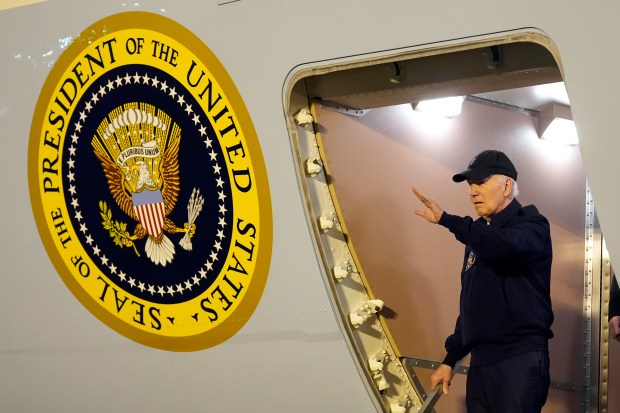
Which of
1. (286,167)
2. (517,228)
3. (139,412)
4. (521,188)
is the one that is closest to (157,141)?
(286,167)

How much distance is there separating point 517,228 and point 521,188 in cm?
132

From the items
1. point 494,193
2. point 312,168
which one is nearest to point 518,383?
point 494,193

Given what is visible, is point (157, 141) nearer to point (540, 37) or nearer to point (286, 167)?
point (286, 167)

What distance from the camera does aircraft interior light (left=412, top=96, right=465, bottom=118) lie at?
4.40 meters

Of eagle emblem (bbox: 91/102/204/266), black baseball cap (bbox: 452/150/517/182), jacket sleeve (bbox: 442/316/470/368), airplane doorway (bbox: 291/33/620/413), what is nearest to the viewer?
eagle emblem (bbox: 91/102/204/266)

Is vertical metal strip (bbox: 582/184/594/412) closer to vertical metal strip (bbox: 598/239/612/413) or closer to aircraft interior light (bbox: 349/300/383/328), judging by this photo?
vertical metal strip (bbox: 598/239/612/413)

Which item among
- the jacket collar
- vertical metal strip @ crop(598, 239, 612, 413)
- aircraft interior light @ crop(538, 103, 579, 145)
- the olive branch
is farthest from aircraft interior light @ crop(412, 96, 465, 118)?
the olive branch

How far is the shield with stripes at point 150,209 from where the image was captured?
3342mm

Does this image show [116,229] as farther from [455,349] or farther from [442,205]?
[442,205]

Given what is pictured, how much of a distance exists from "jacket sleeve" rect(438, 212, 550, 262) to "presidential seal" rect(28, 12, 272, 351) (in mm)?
643

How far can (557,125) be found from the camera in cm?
457

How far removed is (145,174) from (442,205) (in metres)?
1.69

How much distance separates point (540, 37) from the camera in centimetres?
258

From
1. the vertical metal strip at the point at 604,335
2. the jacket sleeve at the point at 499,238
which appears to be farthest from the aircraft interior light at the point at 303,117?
the vertical metal strip at the point at 604,335
